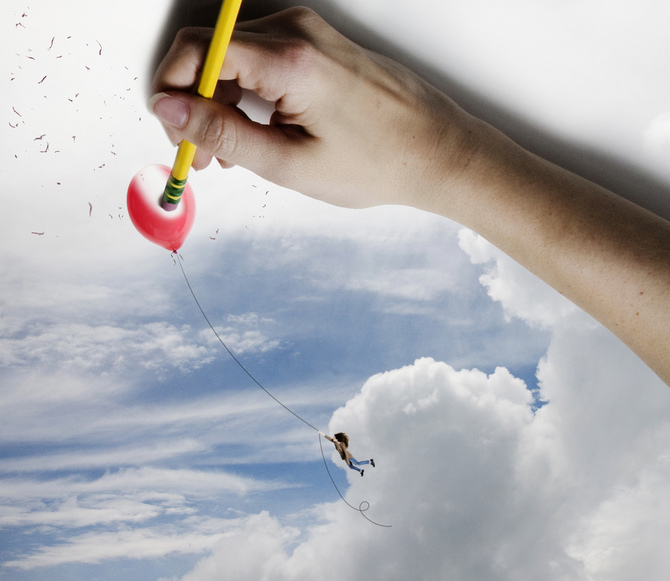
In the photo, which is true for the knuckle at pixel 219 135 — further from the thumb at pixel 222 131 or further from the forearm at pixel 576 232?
the forearm at pixel 576 232

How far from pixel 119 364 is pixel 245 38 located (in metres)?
0.64

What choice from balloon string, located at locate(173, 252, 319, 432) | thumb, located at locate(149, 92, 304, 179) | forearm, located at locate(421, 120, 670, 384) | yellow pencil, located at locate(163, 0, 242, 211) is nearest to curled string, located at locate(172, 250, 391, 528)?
balloon string, located at locate(173, 252, 319, 432)

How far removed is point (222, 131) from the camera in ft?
2.16

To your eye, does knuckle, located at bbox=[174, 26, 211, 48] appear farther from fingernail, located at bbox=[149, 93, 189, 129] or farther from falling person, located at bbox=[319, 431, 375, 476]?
falling person, located at bbox=[319, 431, 375, 476]

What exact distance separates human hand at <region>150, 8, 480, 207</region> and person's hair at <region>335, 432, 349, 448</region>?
0.48m

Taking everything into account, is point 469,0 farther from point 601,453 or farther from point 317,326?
point 601,453

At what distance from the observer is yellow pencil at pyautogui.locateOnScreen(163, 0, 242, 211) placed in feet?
1.89

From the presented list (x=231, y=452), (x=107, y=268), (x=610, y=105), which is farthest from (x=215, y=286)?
(x=610, y=105)

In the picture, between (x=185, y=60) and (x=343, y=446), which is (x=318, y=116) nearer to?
(x=185, y=60)

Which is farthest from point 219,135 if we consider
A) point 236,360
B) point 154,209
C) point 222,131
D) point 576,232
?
point 576,232

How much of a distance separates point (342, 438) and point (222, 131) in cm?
66

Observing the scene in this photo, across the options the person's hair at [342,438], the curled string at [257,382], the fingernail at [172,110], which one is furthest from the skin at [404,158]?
the person's hair at [342,438]

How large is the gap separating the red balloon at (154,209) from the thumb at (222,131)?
19 centimetres

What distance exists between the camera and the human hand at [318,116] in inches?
26.3
